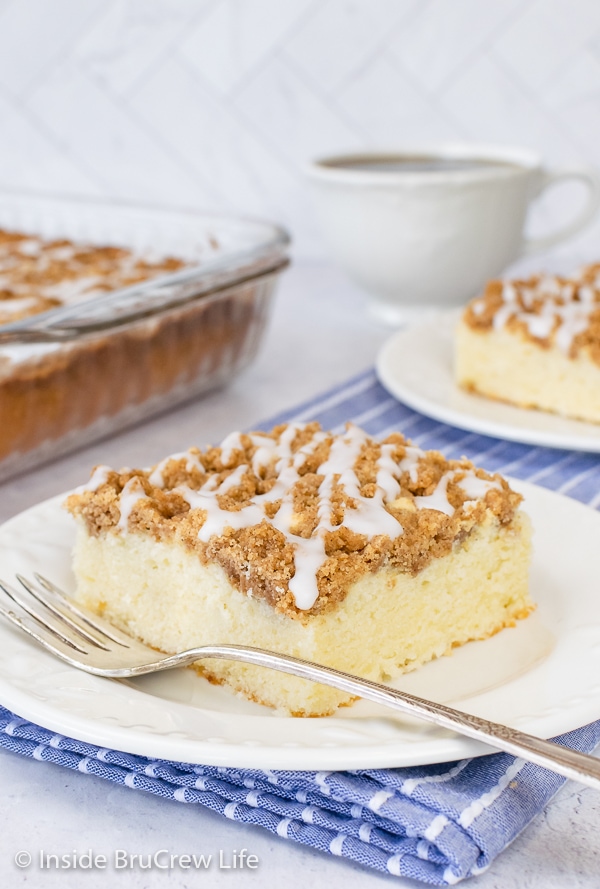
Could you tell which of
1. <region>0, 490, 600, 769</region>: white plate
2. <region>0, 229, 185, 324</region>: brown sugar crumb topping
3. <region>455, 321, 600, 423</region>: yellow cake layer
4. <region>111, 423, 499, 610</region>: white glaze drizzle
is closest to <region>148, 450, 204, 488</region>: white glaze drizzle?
<region>111, 423, 499, 610</region>: white glaze drizzle

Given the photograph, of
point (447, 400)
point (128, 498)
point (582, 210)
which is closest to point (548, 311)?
point (447, 400)

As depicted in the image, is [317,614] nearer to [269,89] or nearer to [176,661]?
[176,661]

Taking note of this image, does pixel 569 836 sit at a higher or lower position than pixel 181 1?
lower

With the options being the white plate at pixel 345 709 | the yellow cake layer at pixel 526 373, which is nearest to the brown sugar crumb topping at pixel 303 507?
the white plate at pixel 345 709

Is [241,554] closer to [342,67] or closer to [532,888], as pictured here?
[532,888]

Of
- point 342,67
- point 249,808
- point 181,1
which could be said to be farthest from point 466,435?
point 181,1

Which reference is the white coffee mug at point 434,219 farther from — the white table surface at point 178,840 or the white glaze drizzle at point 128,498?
the white table surface at point 178,840
